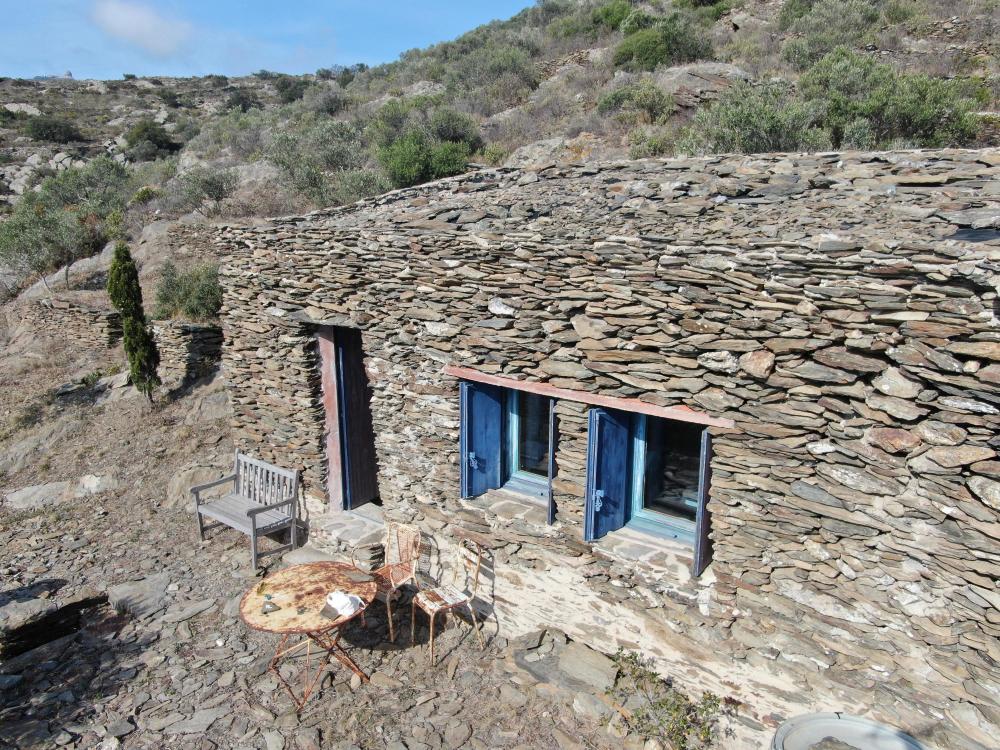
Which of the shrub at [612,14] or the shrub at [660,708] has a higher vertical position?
the shrub at [612,14]

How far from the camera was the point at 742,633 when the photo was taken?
4.52m

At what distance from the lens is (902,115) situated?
35.5ft

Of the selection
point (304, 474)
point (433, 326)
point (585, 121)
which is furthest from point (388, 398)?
point (585, 121)

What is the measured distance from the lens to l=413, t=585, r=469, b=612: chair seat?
5.66 meters

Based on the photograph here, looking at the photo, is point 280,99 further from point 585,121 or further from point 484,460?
point 484,460

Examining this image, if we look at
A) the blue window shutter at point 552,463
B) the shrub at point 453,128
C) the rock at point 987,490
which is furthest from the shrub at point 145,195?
the rock at point 987,490

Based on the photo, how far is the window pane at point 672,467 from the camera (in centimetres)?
520

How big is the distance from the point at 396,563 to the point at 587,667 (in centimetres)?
221

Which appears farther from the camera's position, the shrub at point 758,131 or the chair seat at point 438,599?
the shrub at point 758,131

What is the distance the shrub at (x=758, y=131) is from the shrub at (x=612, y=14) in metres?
14.5

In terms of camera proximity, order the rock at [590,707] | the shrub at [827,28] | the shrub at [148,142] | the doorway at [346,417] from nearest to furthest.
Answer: the rock at [590,707], the doorway at [346,417], the shrub at [827,28], the shrub at [148,142]

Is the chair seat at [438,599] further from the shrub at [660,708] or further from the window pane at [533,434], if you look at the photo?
the shrub at [660,708]

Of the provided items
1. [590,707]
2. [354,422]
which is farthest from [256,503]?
[590,707]

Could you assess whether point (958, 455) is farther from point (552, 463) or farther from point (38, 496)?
point (38, 496)
